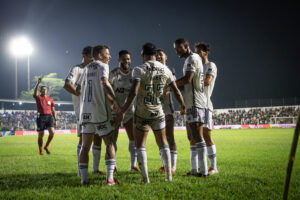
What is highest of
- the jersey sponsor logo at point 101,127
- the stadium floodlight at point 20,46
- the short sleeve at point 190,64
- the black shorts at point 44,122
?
the stadium floodlight at point 20,46

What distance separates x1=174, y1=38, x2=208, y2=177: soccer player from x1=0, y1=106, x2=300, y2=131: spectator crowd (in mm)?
37832

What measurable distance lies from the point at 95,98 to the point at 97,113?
0.29 meters

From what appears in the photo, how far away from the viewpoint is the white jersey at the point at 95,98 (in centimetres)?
425

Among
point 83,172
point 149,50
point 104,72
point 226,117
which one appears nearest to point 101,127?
point 83,172

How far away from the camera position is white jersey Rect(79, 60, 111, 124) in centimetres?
425

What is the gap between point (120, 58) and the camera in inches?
227

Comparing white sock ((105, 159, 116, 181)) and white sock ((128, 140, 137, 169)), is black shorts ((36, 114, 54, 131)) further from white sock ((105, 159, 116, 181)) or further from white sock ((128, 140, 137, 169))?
white sock ((105, 159, 116, 181))

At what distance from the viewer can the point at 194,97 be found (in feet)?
15.9

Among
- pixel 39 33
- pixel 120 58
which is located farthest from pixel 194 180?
pixel 39 33

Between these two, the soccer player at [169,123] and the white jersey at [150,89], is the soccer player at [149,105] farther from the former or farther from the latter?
the soccer player at [169,123]

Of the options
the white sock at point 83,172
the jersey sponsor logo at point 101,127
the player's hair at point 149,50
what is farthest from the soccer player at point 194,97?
the white sock at point 83,172

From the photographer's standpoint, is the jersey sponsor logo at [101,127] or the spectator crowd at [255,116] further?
the spectator crowd at [255,116]

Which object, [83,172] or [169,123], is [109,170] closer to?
[83,172]

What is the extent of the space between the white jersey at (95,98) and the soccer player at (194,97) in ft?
4.83
